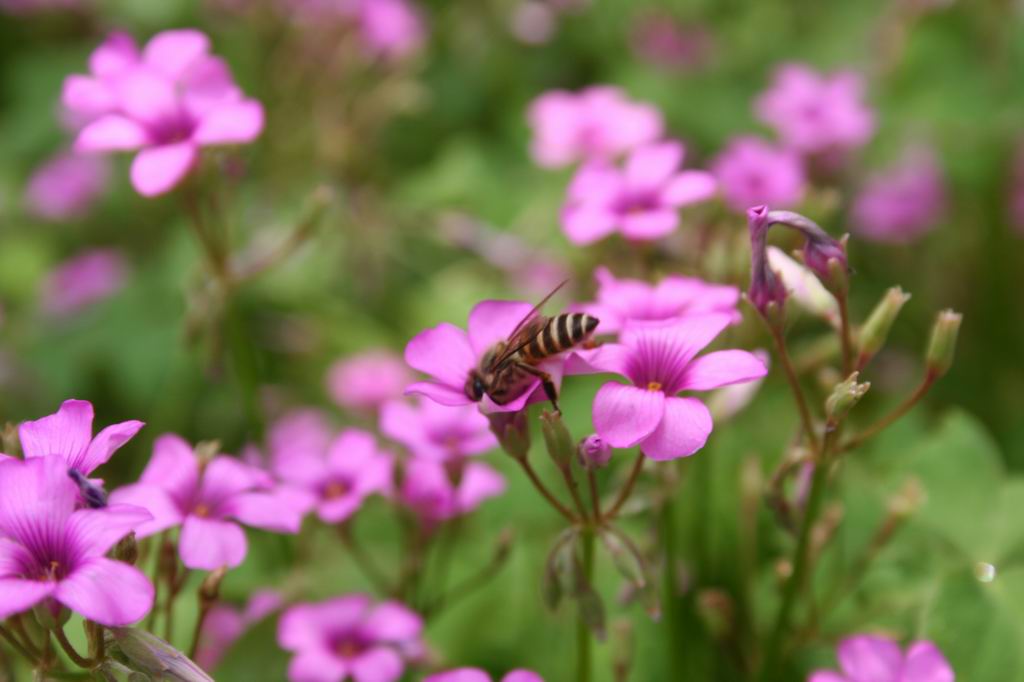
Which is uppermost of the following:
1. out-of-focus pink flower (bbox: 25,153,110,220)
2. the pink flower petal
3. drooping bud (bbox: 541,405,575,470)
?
out-of-focus pink flower (bbox: 25,153,110,220)

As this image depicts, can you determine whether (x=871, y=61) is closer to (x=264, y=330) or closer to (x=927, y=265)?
(x=927, y=265)

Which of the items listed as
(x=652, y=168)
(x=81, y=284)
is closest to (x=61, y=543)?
(x=652, y=168)

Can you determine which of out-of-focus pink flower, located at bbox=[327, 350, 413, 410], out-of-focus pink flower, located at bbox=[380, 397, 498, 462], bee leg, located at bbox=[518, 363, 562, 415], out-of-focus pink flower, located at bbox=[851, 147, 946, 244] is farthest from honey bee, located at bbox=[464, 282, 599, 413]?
out-of-focus pink flower, located at bbox=[851, 147, 946, 244]

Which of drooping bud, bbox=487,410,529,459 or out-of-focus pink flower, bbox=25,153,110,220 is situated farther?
out-of-focus pink flower, bbox=25,153,110,220

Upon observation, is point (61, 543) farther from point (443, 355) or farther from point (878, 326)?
point (878, 326)

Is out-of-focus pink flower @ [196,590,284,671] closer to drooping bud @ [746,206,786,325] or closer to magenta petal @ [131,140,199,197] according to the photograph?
magenta petal @ [131,140,199,197]

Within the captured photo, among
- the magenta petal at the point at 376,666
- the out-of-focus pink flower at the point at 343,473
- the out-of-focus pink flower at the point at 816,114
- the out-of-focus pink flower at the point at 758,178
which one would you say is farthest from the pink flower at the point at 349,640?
the out-of-focus pink flower at the point at 816,114
